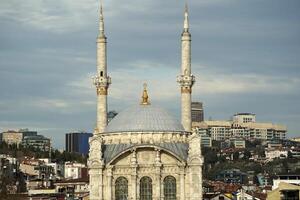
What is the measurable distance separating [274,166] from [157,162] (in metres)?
137

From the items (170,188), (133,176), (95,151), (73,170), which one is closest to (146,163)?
(133,176)

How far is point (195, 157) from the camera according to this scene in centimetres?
6347

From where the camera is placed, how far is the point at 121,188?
2522 inches

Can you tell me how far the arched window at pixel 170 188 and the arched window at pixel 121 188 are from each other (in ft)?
8.87

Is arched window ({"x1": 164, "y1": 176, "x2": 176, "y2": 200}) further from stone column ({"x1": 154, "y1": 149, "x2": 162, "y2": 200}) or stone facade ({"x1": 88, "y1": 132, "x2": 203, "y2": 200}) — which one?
stone column ({"x1": 154, "y1": 149, "x2": 162, "y2": 200})

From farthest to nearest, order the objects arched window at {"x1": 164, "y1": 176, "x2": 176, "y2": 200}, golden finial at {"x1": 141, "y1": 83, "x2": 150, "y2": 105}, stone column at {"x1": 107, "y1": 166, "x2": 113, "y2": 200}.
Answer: golden finial at {"x1": 141, "y1": 83, "x2": 150, "y2": 105}, arched window at {"x1": 164, "y1": 176, "x2": 176, "y2": 200}, stone column at {"x1": 107, "y1": 166, "x2": 113, "y2": 200}

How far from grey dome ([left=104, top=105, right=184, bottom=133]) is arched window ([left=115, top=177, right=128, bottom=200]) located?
342 cm

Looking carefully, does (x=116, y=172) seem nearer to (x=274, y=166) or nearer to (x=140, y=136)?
(x=140, y=136)

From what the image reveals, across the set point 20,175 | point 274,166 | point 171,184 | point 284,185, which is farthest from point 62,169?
point 171,184

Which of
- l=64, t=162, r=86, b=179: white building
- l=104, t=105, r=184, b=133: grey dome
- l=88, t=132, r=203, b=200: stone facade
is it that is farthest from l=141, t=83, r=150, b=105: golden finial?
l=64, t=162, r=86, b=179: white building

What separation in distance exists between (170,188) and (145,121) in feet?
16.1

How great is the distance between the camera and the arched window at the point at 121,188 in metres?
63.9

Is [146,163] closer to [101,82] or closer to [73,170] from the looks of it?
[101,82]

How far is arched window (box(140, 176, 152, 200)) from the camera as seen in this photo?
6378cm
